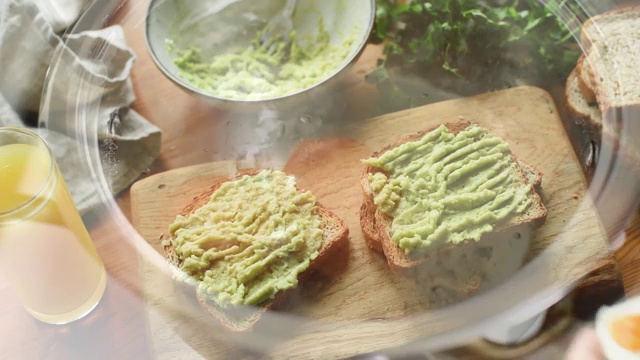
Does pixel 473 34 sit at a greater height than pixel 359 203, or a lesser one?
greater

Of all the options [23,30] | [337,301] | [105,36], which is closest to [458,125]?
[337,301]

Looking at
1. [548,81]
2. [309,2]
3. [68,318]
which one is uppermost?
[309,2]

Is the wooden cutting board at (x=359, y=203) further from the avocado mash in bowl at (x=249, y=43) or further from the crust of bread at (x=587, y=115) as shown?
the avocado mash in bowl at (x=249, y=43)

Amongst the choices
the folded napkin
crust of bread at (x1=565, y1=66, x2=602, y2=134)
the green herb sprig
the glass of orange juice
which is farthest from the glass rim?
crust of bread at (x1=565, y1=66, x2=602, y2=134)

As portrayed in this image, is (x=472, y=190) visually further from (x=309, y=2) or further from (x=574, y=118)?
(x=309, y=2)

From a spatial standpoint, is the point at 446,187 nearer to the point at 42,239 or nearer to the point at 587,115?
the point at 587,115

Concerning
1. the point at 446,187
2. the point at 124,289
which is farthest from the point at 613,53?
the point at 124,289
